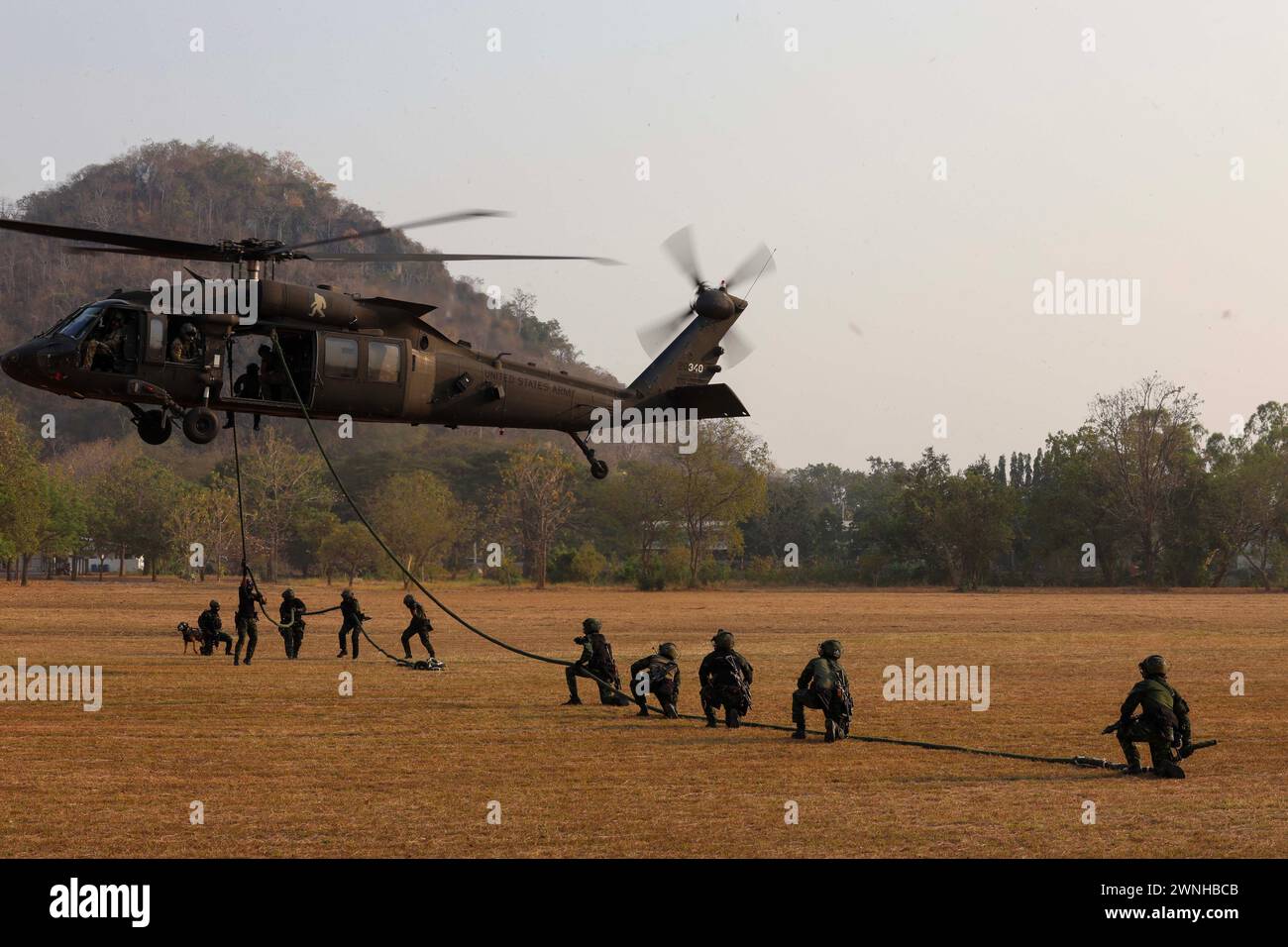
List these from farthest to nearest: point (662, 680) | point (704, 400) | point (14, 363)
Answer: point (704, 400) < point (662, 680) < point (14, 363)

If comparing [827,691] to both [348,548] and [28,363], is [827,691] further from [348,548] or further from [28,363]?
[348,548]

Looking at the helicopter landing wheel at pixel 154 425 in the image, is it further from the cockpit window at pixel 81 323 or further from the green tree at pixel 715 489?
the green tree at pixel 715 489

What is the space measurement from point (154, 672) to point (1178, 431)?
9368cm

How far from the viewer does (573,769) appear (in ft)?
60.1

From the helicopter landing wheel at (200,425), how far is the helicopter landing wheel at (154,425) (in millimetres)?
347

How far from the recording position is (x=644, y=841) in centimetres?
1369

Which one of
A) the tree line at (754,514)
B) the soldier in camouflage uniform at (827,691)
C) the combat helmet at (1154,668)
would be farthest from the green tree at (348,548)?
the combat helmet at (1154,668)

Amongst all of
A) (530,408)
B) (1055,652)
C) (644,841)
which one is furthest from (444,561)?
(644,841)

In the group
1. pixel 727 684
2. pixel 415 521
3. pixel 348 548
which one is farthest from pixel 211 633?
pixel 348 548

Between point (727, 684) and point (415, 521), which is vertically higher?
point (415, 521)

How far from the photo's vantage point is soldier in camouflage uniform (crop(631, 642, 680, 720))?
23188 mm

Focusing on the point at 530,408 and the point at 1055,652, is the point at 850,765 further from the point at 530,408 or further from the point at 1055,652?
the point at 1055,652

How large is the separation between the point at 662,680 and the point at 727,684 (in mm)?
1412
